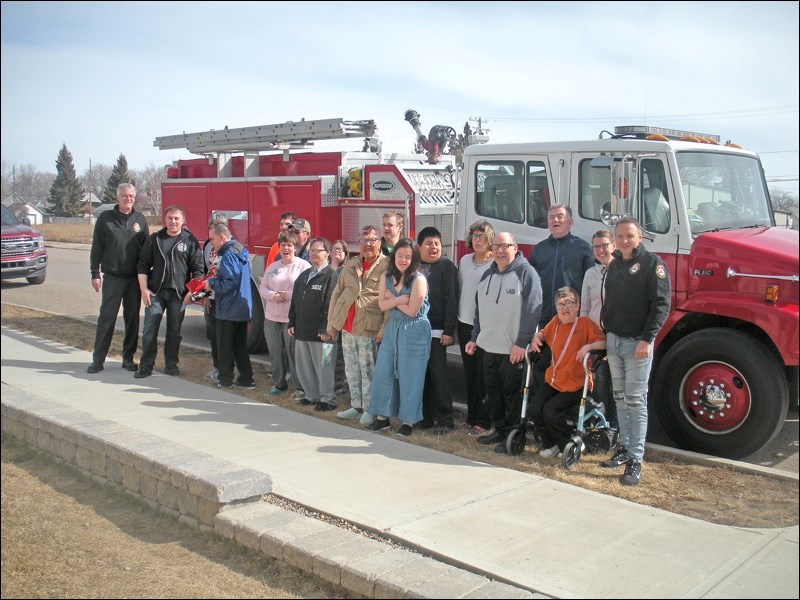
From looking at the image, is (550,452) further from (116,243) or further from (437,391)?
(116,243)

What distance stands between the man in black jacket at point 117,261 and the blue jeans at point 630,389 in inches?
229

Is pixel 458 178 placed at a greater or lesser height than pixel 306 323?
greater

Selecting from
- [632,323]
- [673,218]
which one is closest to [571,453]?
[632,323]

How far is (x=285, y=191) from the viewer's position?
10.4m

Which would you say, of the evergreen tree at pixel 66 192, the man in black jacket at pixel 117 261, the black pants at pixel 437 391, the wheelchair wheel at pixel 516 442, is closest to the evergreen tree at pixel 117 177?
the evergreen tree at pixel 66 192

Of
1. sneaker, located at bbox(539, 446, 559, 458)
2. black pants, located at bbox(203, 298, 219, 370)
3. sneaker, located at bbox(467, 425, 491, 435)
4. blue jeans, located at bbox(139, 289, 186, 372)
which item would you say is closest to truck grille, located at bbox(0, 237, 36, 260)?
blue jeans, located at bbox(139, 289, 186, 372)

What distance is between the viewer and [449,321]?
23.8ft

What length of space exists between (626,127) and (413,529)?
179 inches

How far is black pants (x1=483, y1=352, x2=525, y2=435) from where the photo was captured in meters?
6.82

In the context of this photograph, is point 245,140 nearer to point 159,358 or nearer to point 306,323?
point 159,358

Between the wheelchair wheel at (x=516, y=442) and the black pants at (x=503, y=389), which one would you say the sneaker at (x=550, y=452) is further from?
the black pants at (x=503, y=389)

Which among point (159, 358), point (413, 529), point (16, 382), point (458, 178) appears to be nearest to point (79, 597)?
point (413, 529)

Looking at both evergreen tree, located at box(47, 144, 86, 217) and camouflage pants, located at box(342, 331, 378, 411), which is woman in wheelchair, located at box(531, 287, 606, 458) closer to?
camouflage pants, located at box(342, 331, 378, 411)

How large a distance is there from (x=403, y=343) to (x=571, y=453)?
69.6 inches
